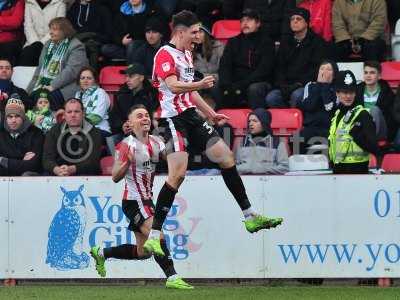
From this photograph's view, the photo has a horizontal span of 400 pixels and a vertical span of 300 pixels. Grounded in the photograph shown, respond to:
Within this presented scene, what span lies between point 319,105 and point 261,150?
137cm

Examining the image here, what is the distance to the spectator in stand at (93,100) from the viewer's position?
654 inches

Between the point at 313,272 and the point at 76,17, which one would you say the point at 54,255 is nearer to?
the point at 313,272

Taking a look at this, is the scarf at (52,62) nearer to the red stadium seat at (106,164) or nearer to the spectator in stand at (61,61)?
the spectator in stand at (61,61)

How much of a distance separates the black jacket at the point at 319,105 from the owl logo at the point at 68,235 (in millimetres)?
3267

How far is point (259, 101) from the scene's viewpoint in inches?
642

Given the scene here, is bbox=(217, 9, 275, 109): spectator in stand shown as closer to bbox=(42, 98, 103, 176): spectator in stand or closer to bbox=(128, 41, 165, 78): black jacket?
bbox=(128, 41, 165, 78): black jacket

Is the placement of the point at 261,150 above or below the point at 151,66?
below

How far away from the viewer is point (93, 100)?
1670 centimetres

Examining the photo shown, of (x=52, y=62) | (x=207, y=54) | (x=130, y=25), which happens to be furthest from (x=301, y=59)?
(x=52, y=62)

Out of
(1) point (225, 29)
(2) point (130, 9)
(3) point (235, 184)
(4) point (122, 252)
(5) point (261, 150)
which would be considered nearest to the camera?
(3) point (235, 184)

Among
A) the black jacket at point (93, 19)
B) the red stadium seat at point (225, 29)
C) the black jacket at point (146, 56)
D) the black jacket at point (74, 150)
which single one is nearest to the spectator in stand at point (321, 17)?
the red stadium seat at point (225, 29)

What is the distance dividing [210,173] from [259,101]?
213 cm

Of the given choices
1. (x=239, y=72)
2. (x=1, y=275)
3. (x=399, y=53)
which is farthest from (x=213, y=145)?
(x=399, y=53)

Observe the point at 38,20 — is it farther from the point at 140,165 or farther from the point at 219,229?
the point at 140,165
